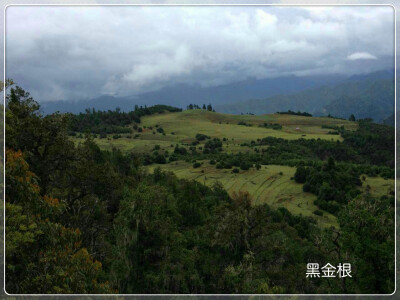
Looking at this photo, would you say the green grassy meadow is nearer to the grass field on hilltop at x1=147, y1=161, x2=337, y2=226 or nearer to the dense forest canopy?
the grass field on hilltop at x1=147, y1=161, x2=337, y2=226

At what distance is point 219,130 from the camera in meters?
16.2

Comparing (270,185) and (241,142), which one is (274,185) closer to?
(270,185)

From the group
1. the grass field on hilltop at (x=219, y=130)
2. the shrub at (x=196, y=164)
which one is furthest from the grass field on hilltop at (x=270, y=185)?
the grass field on hilltop at (x=219, y=130)

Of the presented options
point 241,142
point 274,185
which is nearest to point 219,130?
point 241,142

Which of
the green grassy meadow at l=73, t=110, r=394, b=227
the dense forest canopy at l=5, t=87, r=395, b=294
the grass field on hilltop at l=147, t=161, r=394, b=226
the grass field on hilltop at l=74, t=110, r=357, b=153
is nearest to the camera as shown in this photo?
the dense forest canopy at l=5, t=87, r=395, b=294

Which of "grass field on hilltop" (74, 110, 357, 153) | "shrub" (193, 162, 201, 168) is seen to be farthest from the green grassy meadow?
"shrub" (193, 162, 201, 168)

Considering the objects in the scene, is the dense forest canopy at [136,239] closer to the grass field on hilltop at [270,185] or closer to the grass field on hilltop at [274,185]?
the grass field on hilltop at [274,185]

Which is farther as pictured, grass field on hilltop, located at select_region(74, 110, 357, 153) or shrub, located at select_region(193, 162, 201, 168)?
shrub, located at select_region(193, 162, 201, 168)

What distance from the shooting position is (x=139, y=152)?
52.1 feet

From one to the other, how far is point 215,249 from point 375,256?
3245 millimetres

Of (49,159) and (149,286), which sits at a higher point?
(49,159)

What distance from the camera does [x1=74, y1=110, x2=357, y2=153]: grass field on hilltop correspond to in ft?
47.3

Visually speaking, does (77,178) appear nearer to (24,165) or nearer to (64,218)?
(64,218)

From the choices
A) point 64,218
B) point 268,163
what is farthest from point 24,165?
point 268,163
